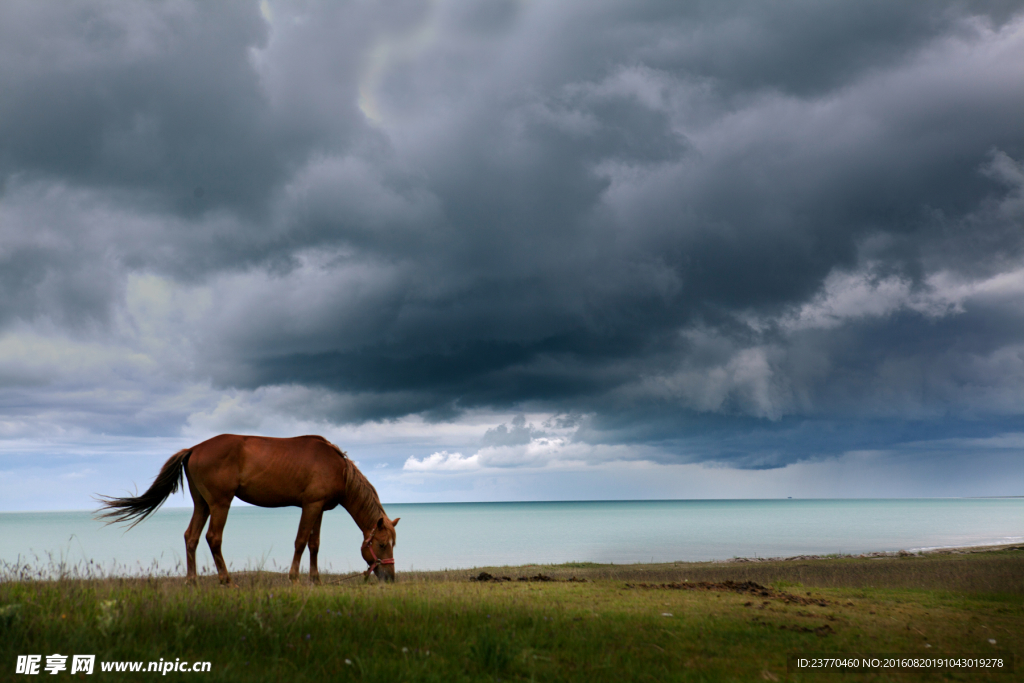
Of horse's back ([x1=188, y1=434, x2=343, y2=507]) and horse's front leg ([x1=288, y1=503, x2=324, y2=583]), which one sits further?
horse's front leg ([x1=288, y1=503, x2=324, y2=583])

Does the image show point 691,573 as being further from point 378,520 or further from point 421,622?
point 421,622

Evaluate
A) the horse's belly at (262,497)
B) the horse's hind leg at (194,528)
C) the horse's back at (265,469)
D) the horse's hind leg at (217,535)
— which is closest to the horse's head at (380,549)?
the horse's back at (265,469)

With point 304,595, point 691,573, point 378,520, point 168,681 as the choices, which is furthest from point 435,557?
point 168,681

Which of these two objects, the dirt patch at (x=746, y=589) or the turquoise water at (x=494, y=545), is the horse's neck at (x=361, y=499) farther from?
the dirt patch at (x=746, y=589)

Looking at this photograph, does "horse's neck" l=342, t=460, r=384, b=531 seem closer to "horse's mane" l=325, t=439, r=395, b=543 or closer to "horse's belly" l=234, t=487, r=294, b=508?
"horse's mane" l=325, t=439, r=395, b=543

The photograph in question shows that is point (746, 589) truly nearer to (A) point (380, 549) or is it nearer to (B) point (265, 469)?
(A) point (380, 549)

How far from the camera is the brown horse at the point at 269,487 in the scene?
1138cm

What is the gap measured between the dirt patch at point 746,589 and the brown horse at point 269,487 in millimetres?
6371

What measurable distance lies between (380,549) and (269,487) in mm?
2860

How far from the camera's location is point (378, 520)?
508 inches

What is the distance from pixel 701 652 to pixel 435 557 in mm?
45551

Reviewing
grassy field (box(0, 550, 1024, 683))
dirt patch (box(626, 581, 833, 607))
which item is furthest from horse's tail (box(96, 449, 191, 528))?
dirt patch (box(626, 581, 833, 607))

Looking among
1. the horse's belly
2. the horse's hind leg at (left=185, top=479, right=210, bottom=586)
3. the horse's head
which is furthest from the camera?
the horse's head

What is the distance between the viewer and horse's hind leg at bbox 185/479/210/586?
10875 millimetres
